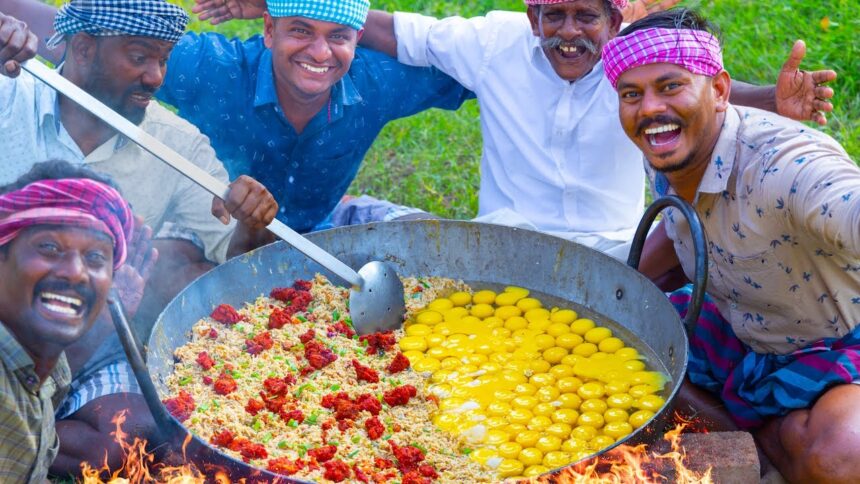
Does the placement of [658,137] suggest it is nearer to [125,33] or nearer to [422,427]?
[422,427]

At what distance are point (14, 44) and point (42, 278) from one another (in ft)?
3.31

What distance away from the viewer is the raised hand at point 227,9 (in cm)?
405

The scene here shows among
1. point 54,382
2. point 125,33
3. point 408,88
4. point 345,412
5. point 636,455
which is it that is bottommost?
point 636,455

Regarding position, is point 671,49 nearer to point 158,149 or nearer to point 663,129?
point 663,129

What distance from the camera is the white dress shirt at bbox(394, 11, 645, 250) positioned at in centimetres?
401

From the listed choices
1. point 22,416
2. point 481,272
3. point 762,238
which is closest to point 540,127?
point 481,272

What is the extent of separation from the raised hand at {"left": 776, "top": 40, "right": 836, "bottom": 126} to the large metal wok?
0.90 m

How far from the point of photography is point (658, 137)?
3.08 metres

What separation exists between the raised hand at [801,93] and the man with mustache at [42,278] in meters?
2.48

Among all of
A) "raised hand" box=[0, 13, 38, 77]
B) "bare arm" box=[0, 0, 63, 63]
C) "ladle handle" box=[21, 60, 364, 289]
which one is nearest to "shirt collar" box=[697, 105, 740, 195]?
"ladle handle" box=[21, 60, 364, 289]

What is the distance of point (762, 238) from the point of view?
2949 mm

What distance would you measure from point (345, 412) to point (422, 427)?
24cm

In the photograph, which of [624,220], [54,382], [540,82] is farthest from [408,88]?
[54,382]

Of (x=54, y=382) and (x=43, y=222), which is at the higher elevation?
(x=43, y=222)
